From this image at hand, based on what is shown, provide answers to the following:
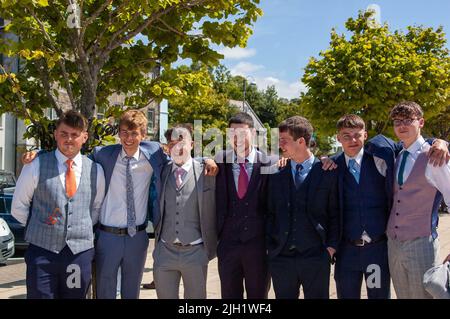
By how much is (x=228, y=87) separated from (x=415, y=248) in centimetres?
4994

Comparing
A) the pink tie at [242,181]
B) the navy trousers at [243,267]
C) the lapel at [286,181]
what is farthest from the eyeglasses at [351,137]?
the navy trousers at [243,267]

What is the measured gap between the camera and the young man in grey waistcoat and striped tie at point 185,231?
13.7 ft

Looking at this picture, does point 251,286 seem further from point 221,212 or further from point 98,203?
point 98,203

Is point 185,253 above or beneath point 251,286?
above

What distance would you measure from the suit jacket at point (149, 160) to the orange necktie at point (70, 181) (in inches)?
12.4

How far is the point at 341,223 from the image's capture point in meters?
4.05

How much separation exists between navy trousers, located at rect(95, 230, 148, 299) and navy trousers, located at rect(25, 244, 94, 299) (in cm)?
23

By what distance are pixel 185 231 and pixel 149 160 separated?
2.29ft

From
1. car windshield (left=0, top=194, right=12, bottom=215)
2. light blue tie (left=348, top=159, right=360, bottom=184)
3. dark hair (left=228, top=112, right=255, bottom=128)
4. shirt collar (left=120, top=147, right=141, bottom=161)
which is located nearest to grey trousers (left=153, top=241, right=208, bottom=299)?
shirt collar (left=120, top=147, right=141, bottom=161)

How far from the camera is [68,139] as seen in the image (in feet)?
13.3

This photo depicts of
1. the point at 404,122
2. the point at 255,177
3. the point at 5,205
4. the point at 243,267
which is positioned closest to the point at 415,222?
the point at 404,122

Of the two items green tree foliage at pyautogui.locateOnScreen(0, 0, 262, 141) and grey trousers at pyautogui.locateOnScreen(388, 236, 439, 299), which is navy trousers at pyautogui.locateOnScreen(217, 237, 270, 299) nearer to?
grey trousers at pyautogui.locateOnScreen(388, 236, 439, 299)

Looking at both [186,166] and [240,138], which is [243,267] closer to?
[186,166]
